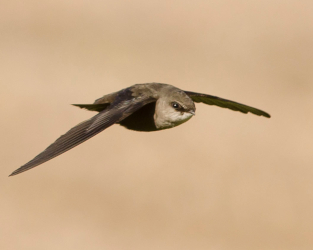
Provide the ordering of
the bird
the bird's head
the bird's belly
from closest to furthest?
the bird, the bird's head, the bird's belly

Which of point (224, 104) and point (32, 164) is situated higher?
point (224, 104)

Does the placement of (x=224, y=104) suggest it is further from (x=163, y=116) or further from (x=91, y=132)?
(x=91, y=132)

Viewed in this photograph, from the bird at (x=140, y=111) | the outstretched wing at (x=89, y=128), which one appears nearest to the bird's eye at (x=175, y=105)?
the bird at (x=140, y=111)

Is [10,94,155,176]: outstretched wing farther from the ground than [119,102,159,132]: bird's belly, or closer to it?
closer to it

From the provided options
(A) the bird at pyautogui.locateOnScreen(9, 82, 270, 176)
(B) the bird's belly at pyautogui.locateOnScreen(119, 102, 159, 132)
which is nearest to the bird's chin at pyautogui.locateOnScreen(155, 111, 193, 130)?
(A) the bird at pyautogui.locateOnScreen(9, 82, 270, 176)

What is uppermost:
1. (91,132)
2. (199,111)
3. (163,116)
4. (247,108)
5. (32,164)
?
(199,111)

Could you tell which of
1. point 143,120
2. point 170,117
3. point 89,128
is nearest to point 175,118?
point 170,117

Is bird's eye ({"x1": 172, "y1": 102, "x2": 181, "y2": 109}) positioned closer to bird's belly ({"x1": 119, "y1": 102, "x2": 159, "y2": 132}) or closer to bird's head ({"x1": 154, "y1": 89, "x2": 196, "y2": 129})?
bird's head ({"x1": 154, "y1": 89, "x2": 196, "y2": 129})

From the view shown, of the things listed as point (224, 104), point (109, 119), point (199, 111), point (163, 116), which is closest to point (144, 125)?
point (163, 116)

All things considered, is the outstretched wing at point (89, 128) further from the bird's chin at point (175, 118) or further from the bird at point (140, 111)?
the bird's chin at point (175, 118)
